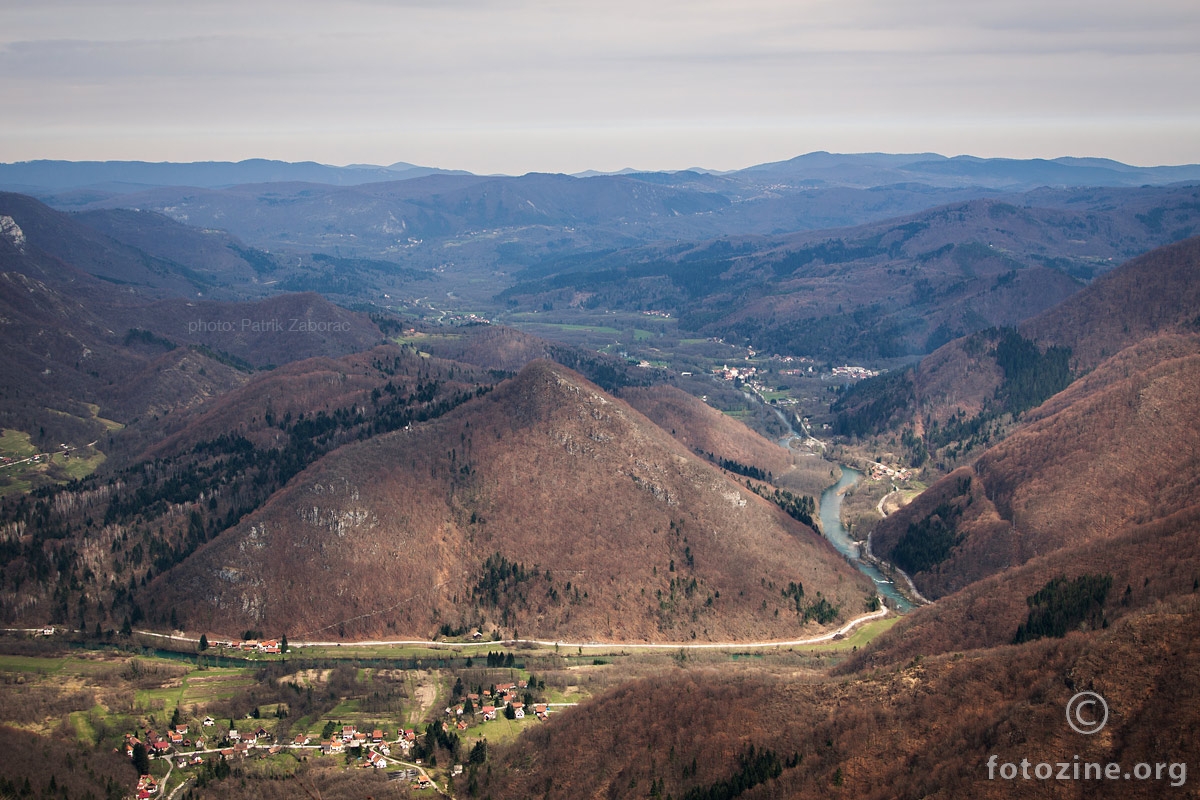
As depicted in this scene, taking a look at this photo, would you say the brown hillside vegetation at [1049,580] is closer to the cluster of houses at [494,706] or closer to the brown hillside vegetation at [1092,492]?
the brown hillside vegetation at [1092,492]

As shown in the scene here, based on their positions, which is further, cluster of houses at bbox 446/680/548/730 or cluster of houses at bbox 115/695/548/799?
cluster of houses at bbox 446/680/548/730

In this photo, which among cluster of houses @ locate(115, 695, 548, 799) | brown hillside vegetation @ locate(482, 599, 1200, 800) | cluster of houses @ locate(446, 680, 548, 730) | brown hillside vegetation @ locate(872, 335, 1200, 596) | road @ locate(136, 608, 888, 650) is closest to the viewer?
brown hillside vegetation @ locate(482, 599, 1200, 800)

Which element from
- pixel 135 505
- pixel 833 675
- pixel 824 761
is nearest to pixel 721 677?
pixel 833 675

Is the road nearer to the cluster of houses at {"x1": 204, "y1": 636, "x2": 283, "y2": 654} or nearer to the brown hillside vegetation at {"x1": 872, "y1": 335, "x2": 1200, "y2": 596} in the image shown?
the cluster of houses at {"x1": 204, "y1": 636, "x2": 283, "y2": 654}

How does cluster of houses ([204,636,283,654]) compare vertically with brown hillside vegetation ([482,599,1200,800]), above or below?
below

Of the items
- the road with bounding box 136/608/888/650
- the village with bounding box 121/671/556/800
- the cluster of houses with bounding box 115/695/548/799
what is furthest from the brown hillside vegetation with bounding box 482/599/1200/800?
the road with bounding box 136/608/888/650

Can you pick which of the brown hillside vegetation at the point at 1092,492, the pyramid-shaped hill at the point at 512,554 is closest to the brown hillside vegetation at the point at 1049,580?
the pyramid-shaped hill at the point at 512,554

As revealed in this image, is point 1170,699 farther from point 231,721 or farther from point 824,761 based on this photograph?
point 231,721
